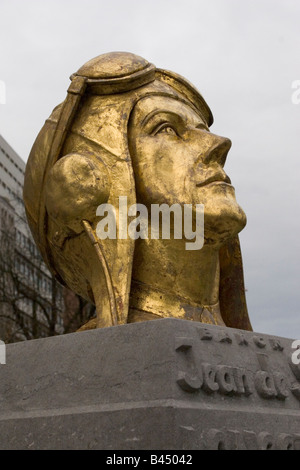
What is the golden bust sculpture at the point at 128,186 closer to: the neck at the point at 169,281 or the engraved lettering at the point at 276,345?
the neck at the point at 169,281

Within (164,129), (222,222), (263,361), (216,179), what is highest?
(164,129)

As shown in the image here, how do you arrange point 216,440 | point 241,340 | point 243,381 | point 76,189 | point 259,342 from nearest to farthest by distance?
1. point 216,440
2. point 243,381
3. point 241,340
4. point 259,342
5. point 76,189

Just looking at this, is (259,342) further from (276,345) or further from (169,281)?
(169,281)

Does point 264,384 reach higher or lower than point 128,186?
lower

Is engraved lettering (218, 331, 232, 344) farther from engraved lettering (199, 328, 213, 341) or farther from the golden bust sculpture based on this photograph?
the golden bust sculpture

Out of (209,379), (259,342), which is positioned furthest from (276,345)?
(209,379)

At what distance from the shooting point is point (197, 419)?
2.92 metres

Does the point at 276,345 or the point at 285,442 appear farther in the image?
the point at 276,345

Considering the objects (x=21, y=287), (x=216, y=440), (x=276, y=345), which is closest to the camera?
(x=216, y=440)

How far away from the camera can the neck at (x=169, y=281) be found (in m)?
3.97

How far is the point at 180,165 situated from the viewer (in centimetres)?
407

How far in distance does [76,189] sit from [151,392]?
1361 mm

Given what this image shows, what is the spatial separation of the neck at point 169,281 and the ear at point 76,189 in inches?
14.0
